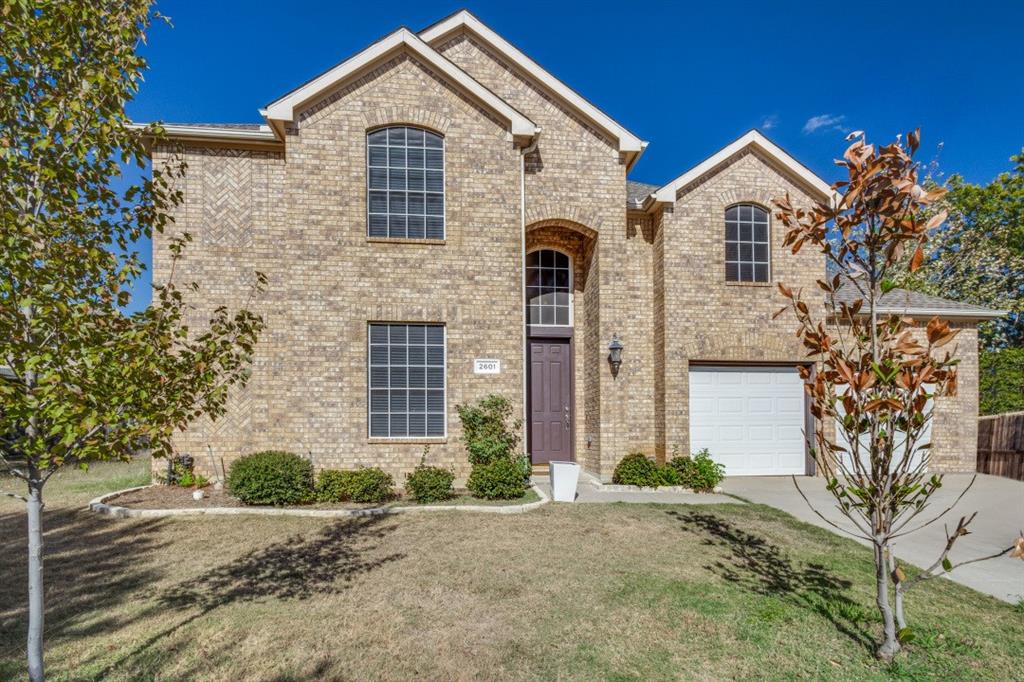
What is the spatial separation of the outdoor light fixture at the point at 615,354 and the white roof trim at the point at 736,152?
10.1 feet

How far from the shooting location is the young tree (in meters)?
3.08

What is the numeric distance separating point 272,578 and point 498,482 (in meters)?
4.04

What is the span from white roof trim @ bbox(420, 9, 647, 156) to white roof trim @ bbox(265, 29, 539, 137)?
151 cm

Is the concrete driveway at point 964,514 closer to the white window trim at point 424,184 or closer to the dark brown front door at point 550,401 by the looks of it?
the dark brown front door at point 550,401

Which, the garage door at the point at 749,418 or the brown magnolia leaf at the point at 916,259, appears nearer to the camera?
the brown magnolia leaf at the point at 916,259

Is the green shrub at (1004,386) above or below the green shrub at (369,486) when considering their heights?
above

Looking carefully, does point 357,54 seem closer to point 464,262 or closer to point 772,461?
point 464,262

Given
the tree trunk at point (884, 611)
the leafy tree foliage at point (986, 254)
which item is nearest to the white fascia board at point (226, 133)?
the tree trunk at point (884, 611)

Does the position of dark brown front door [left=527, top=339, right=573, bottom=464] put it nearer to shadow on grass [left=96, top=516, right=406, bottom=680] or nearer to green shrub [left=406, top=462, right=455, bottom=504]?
green shrub [left=406, top=462, right=455, bottom=504]

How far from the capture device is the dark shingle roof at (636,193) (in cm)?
1184

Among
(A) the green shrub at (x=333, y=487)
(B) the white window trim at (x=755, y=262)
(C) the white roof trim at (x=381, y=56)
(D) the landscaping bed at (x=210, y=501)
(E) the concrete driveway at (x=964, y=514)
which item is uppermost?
(C) the white roof trim at (x=381, y=56)

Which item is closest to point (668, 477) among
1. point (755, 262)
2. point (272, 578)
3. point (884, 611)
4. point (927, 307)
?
point (755, 262)

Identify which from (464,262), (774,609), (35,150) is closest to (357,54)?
(464,262)

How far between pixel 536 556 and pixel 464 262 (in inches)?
226
